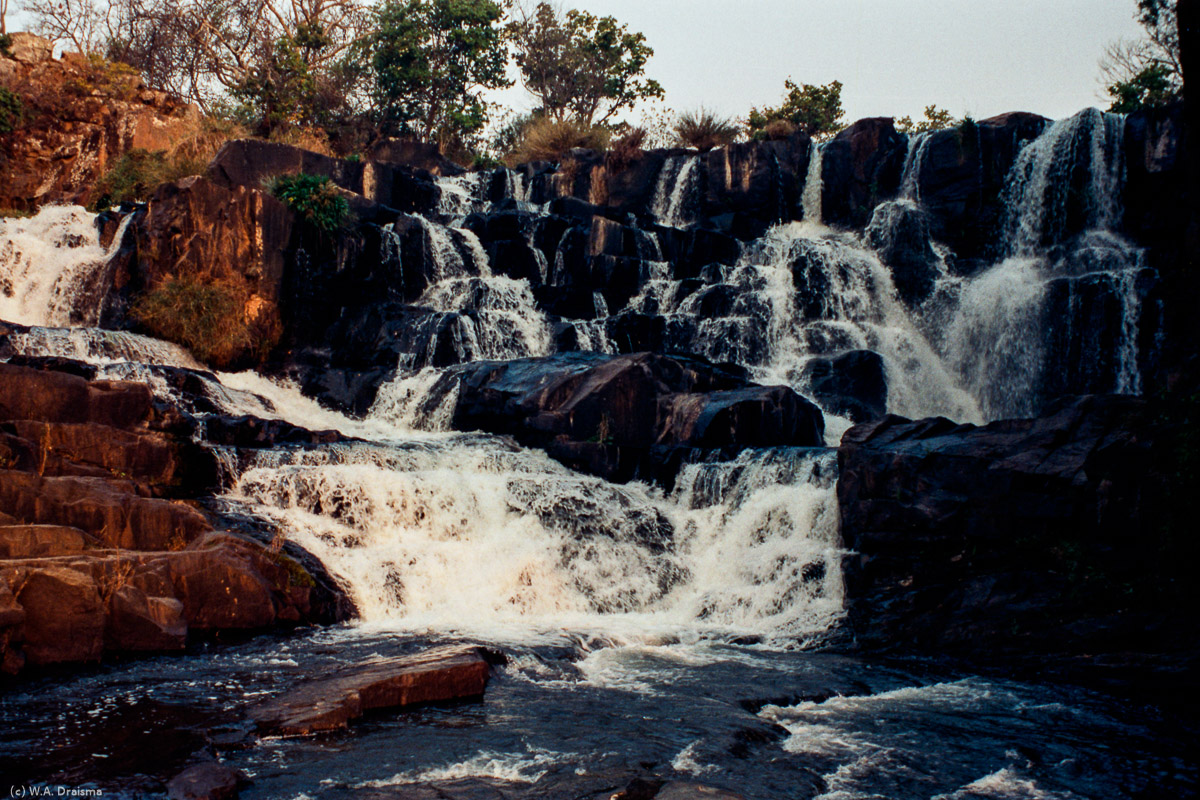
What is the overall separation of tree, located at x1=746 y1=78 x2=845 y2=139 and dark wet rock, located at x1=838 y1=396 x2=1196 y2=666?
24.4 metres

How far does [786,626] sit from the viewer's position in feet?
34.6

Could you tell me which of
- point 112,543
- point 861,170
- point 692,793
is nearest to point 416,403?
point 112,543

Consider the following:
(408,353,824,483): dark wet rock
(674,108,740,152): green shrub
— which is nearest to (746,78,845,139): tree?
(674,108,740,152): green shrub

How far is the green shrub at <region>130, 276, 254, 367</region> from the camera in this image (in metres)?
17.9

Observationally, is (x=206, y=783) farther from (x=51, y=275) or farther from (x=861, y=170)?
(x=861, y=170)

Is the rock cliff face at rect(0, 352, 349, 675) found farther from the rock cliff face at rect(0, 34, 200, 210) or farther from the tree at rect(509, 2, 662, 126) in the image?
the tree at rect(509, 2, 662, 126)

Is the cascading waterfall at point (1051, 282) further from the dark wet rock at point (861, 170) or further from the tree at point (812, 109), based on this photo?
the tree at point (812, 109)

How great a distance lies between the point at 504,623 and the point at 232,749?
4.45 m

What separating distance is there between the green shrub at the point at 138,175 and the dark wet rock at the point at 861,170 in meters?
16.6

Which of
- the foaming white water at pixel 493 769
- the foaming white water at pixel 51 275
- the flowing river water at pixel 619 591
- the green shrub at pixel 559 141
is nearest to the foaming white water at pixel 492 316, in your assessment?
the flowing river water at pixel 619 591

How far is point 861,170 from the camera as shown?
992 inches

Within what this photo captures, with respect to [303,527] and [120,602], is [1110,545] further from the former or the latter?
[120,602]

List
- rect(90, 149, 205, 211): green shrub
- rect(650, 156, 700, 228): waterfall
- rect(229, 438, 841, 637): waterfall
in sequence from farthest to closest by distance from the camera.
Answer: rect(650, 156, 700, 228): waterfall < rect(90, 149, 205, 211): green shrub < rect(229, 438, 841, 637): waterfall

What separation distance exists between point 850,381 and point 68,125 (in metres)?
21.2
